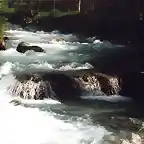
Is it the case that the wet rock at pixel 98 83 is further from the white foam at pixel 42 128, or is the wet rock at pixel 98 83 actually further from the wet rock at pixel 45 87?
the white foam at pixel 42 128

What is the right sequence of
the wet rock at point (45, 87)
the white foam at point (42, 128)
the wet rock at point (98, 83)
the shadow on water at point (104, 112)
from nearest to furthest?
1. the white foam at point (42, 128)
2. the shadow on water at point (104, 112)
3. the wet rock at point (45, 87)
4. the wet rock at point (98, 83)

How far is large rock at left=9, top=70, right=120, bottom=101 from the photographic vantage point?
13203 millimetres

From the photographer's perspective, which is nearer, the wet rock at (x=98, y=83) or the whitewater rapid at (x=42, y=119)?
the whitewater rapid at (x=42, y=119)

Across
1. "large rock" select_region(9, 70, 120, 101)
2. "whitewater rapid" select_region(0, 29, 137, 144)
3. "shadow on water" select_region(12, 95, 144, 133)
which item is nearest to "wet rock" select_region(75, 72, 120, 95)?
"large rock" select_region(9, 70, 120, 101)

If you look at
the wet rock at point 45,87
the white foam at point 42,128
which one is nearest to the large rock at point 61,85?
the wet rock at point 45,87

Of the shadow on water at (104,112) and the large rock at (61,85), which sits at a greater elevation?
the large rock at (61,85)

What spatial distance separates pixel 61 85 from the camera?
13.7m

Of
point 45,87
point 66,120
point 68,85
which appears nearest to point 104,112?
point 66,120

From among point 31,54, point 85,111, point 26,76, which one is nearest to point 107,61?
point 31,54

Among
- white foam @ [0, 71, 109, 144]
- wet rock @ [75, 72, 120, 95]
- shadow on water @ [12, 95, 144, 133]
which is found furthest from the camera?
wet rock @ [75, 72, 120, 95]

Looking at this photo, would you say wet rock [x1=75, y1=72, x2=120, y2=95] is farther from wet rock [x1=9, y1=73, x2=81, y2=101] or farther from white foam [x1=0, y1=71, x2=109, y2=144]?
white foam [x1=0, y1=71, x2=109, y2=144]

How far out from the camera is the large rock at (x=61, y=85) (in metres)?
13.2

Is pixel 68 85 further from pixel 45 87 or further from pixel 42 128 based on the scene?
pixel 42 128

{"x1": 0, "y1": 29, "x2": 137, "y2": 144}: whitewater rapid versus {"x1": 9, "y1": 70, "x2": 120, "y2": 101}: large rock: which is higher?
{"x1": 9, "y1": 70, "x2": 120, "y2": 101}: large rock
